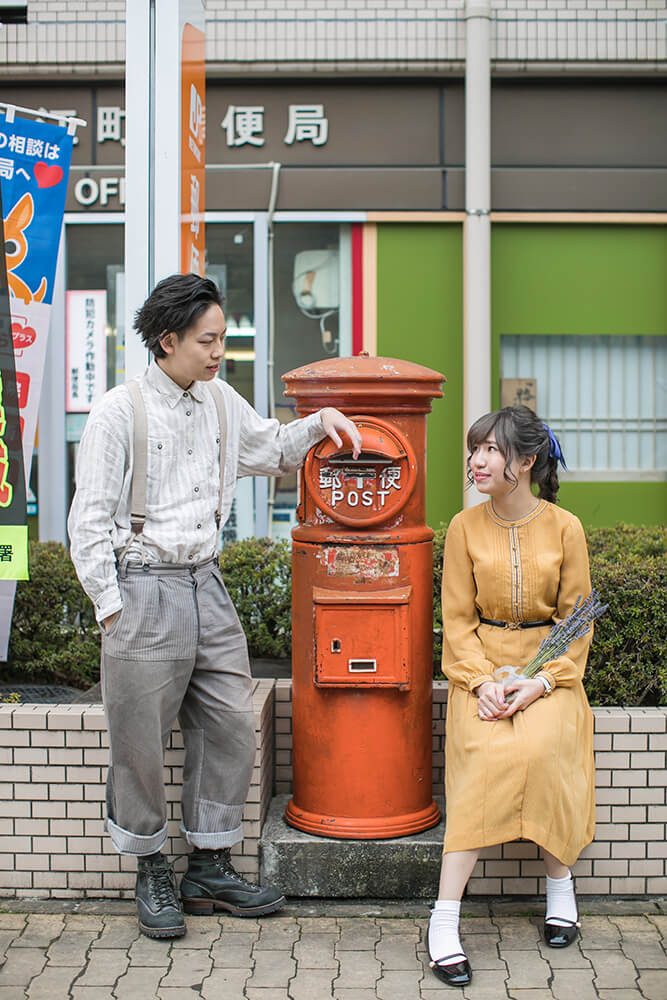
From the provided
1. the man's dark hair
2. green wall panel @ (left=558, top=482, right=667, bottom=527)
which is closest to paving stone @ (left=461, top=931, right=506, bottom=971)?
the man's dark hair

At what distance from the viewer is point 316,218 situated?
7.64 metres

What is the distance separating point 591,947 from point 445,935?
0.48 m

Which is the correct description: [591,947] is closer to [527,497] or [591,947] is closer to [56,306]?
[527,497]

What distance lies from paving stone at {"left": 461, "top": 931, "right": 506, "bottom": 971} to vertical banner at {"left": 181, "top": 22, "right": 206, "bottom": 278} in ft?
7.80

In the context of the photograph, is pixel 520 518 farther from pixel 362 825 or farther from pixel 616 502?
pixel 616 502

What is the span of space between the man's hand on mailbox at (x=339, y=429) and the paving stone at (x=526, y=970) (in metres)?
1.55

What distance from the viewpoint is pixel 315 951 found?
3.24 metres

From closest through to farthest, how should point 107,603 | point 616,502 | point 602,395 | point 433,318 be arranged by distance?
point 107,603 → point 433,318 → point 616,502 → point 602,395

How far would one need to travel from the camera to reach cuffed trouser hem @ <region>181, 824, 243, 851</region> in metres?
3.39

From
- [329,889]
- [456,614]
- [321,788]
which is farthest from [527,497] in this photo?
[329,889]

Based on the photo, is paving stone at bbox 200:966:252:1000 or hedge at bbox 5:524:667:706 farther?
hedge at bbox 5:524:667:706

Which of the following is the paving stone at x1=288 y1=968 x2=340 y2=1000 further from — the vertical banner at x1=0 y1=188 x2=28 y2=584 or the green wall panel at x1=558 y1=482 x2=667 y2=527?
the green wall panel at x1=558 y1=482 x2=667 y2=527

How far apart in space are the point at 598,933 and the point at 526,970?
34 cm

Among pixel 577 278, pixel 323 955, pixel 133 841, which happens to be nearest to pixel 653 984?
pixel 323 955
